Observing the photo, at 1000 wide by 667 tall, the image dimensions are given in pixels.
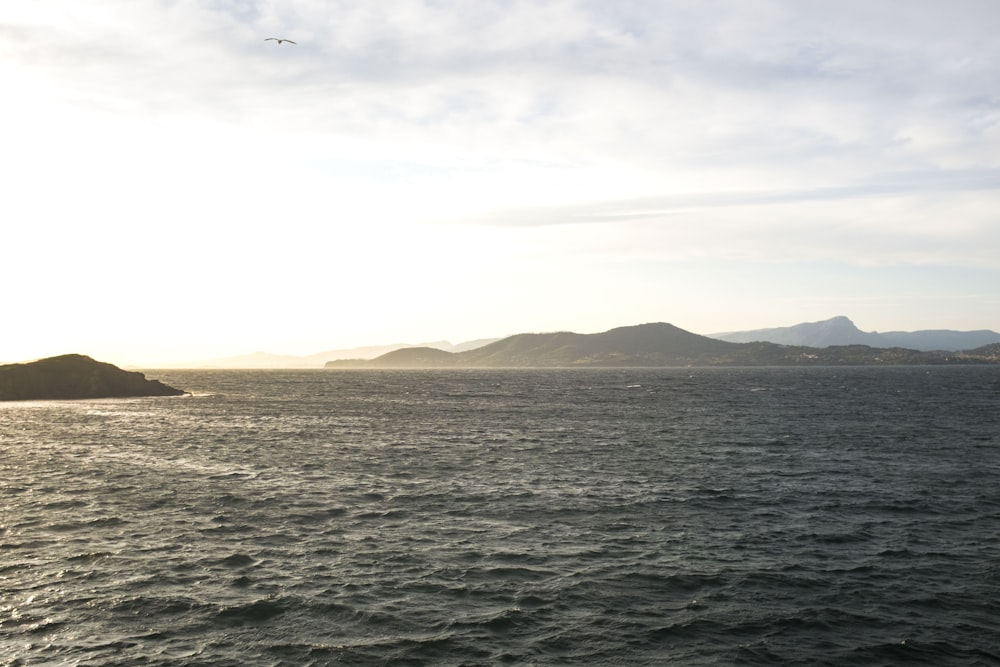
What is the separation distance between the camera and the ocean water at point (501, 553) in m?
26.2

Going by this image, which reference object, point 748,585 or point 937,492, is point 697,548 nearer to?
point 748,585

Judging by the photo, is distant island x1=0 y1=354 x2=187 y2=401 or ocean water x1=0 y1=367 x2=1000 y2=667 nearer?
ocean water x1=0 y1=367 x2=1000 y2=667

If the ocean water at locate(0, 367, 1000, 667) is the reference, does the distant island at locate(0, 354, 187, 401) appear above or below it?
above

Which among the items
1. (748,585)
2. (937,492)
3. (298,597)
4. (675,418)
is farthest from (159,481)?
(675,418)

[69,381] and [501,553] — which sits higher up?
[69,381]

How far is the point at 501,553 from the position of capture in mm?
37094

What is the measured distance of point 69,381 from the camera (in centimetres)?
18200

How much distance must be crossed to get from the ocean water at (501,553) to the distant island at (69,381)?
11543 cm

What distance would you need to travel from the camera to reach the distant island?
6914 inches

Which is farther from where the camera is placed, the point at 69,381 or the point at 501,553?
the point at 69,381

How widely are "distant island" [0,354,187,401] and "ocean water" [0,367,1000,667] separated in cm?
11543

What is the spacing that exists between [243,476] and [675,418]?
73005mm

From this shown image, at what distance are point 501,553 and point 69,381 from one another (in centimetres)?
18352

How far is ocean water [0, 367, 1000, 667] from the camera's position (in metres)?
26.2
